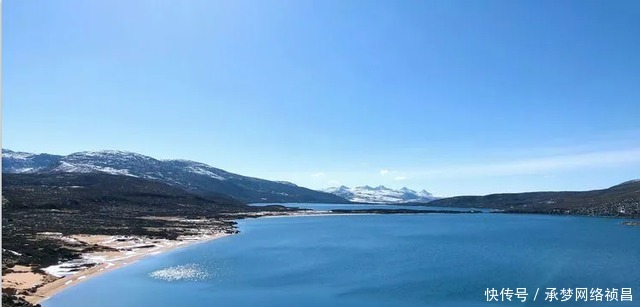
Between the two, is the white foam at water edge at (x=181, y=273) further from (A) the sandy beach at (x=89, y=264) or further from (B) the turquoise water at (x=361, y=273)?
(A) the sandy beach at (x=89, y=264)

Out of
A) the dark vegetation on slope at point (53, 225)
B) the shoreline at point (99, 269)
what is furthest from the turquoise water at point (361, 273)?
the dark vegetation on slope at point (53, 225)

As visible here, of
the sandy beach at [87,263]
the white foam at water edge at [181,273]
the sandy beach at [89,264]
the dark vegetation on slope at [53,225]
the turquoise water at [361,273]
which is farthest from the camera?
the dark vegetation on slope at [53,225]

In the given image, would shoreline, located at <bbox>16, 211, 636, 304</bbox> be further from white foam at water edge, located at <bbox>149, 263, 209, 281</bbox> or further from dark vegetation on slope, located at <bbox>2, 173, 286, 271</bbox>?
white foam at water edge, located at <bbox>149, 263, 209, 281</bbox>

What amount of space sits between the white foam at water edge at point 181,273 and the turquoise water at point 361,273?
1002 mm

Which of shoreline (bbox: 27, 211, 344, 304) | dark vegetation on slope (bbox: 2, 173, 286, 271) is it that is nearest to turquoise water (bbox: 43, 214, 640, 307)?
shoreline (bbox: 27, 211, 344, 304)

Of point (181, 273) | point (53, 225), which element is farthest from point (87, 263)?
point (53, 225)

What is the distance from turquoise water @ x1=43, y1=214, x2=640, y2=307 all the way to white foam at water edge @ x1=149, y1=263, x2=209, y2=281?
3.29 ft

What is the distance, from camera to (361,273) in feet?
230

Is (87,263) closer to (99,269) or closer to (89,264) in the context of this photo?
(89,264)

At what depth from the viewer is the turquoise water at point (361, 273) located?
52.0 meters

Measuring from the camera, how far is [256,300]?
52031mm

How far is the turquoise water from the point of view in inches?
2048

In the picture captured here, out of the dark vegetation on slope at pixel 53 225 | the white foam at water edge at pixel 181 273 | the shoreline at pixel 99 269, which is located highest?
the dark vegetation on slope at pixel 53 225

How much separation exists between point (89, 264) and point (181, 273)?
631 inches
